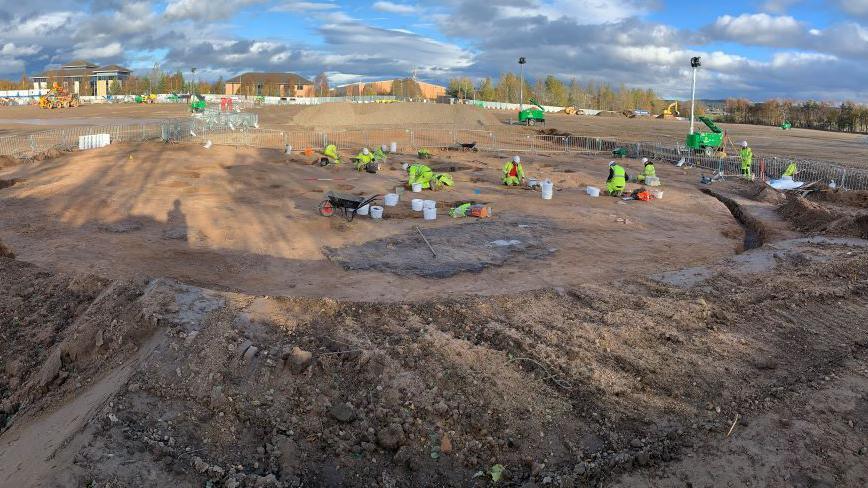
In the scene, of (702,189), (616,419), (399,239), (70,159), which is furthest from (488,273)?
(70,159)

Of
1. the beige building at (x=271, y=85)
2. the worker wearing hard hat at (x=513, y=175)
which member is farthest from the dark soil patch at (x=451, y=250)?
the beige building at (x=271, y=85)

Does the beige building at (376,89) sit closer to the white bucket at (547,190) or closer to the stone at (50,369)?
the white bucket at (547,190)

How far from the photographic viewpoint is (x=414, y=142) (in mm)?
37281

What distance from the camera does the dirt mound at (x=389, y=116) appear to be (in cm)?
4881

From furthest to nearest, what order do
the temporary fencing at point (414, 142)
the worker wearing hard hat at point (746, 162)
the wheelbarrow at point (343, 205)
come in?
the temporary fencing at point (414, 142), the worker wearing hard hat at point (746, 162), the wheelbarrow at point (343, 205)

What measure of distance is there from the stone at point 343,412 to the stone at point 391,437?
0.34m

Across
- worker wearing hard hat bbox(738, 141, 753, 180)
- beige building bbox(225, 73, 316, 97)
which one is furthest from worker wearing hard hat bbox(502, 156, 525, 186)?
beige building bbox(225, 73, 316, 97)

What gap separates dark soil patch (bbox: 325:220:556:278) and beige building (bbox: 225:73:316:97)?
9461 centimetres

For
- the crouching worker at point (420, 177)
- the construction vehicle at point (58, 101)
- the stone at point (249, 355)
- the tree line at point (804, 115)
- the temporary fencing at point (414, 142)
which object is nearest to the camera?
the stone at point (249, 355)

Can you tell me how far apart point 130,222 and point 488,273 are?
874cm

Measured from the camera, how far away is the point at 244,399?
6.19 m

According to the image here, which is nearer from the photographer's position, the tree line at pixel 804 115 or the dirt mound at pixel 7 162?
the dirt mound at pixel 7 162

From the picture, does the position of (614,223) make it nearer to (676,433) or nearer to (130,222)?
(676,433)

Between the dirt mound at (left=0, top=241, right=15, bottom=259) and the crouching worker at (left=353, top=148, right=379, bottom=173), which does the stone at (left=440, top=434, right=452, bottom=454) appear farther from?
the crouching worker at (left=353, top=148, right=379, bottom=173)
